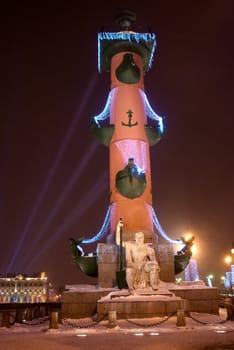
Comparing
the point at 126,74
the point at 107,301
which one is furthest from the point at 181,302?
the point at 126,74

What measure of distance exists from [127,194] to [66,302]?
6.24 m

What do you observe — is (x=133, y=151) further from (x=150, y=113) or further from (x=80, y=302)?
(x=80, y=302)

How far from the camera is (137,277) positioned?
52.6ft

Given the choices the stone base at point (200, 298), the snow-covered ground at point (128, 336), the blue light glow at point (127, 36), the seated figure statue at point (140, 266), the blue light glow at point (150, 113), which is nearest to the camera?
the snow-covered ground at point (128, 336)

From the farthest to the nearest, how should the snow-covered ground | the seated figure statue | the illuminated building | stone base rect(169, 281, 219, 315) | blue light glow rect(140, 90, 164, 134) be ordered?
1. the illuminated building
2. blue light glow rect(140, 90, 164, 134)
3. stone base rect(169, 281, 219, 315)
4. the seated figure statue
5. the snow-covered ground

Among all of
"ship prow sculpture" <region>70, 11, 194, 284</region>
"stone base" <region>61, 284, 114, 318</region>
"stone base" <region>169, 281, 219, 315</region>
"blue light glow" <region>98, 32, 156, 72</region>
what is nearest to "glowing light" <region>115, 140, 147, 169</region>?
"ship prow sculpture" <region>70, 11, 194, 284</region>

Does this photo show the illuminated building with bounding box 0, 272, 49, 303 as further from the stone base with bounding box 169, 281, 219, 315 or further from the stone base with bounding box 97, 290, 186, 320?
the stone base with bounding box 97, 290, 186, 320

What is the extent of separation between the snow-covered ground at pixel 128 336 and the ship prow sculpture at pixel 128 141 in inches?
204

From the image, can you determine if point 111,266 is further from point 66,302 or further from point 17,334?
point 17,334

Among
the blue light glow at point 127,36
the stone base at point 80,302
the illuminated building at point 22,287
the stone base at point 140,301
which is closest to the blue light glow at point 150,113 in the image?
the blue light glow at point 127,36

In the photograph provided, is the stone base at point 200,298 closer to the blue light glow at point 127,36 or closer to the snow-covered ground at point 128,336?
the snow-covered ground at point 128,336

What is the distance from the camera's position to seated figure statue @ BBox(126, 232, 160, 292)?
52.0ft

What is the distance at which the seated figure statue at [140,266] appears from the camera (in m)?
15.9

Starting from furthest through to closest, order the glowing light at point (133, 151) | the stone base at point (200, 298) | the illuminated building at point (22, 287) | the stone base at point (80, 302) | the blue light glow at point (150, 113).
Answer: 1. the illuminated building at point (22, 287)
2. the blue light glow at point (150, 113)
3. the glowing light at point (133, 151)
4. the stone base at point (200, 298)
5. the stone base at point (80, 302)
